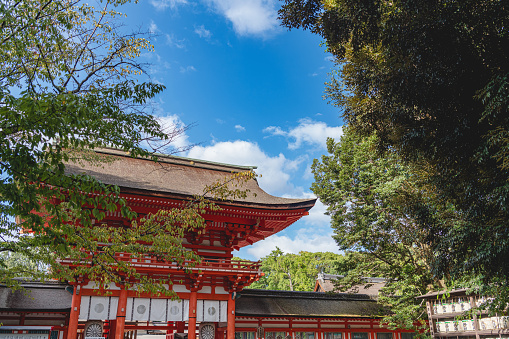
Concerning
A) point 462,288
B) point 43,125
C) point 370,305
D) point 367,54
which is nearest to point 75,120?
point 43,125

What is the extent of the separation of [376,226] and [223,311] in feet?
25.7

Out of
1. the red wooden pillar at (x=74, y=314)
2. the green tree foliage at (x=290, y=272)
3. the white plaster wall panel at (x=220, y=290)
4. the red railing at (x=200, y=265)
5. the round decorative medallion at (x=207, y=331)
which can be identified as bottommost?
the round decorative medallion at (x=207, y=331)

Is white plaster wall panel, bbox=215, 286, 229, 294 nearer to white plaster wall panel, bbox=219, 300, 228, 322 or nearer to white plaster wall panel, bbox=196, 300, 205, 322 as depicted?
white plaster wall panel, bbox=219, 300, 228, 322

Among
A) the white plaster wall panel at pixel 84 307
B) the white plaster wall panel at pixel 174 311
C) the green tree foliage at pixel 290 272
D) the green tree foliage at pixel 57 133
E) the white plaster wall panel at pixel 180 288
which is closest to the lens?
the green tree foliage at pixel 57 133

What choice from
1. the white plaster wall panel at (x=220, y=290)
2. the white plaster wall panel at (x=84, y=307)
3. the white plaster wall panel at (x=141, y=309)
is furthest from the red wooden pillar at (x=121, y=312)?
the white plaster wall panel at (x=220, y=290)

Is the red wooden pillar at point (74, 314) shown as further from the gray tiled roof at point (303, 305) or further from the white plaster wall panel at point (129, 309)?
the gray tiled roof at point (303, 305)

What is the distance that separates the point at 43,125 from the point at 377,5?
23.5 ft

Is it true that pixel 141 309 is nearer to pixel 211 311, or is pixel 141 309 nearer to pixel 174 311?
pixel 174 311

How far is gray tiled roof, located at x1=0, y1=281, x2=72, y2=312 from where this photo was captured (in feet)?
36.4

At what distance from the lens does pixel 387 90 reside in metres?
8.46

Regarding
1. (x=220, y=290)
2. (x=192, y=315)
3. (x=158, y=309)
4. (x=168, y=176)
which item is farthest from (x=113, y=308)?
(x=168, y=176)

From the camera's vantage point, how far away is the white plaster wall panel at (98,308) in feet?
34.1

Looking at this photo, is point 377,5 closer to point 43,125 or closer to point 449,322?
point 43,125

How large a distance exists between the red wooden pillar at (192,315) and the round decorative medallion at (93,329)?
2.61 metres
